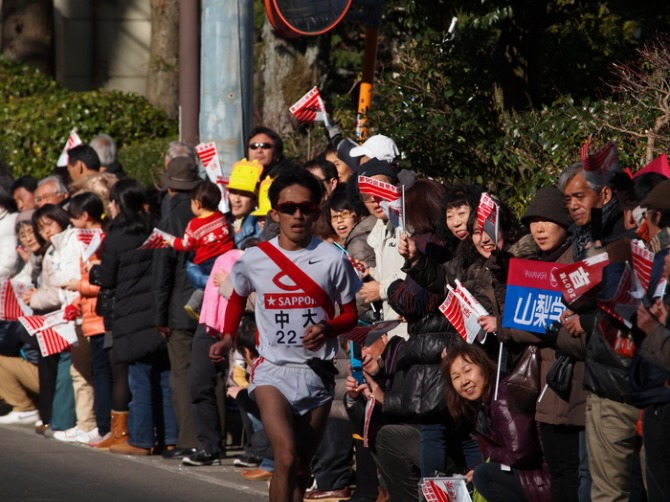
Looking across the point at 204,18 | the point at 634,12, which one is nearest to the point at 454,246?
the point at 634,12

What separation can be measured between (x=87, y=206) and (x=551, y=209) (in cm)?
589

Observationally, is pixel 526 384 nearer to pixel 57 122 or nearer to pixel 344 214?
pixel 344 214

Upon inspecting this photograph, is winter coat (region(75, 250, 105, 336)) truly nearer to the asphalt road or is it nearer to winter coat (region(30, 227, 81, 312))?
winter coat (region(30, 227, 81, 312))

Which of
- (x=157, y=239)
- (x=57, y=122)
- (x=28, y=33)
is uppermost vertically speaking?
(x=28, y=33)

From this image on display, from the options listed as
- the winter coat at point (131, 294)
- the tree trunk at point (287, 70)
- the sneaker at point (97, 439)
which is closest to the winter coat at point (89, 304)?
the winter coat at point (131, 294)

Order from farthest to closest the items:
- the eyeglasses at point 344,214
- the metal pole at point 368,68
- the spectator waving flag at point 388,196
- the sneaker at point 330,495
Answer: the metal pole at point 368,68, the eyeglasses at point 344,214, the sneaker at point 330,495, the spectator waving flag at point 388,196

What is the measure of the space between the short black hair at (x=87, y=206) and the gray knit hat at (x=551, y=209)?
5.73 m

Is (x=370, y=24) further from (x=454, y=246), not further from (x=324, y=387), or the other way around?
(x=324, y=387)

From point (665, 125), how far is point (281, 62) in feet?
40.2

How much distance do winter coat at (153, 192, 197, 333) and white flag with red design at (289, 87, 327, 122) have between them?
1.65 meters

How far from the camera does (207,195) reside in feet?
37.6

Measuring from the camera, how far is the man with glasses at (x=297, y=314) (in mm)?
8367

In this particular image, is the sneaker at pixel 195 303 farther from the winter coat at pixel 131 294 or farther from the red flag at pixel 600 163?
the red flag at pixel 600 163

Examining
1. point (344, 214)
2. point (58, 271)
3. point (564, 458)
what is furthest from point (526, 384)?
point (58, 271)
